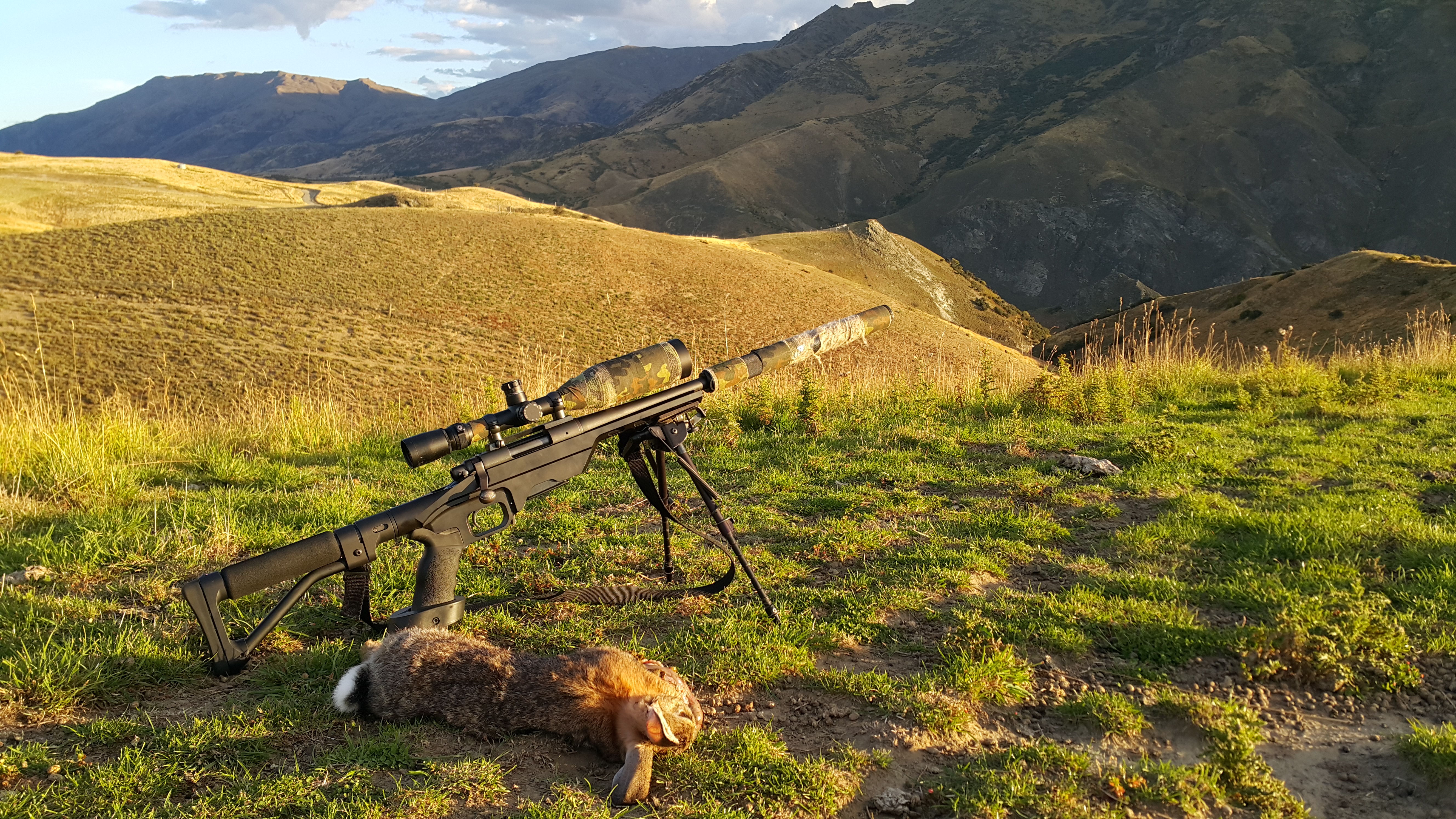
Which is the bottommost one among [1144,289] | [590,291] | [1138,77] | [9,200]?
[1144,289]

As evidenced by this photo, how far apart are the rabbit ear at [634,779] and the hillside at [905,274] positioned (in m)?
65.2

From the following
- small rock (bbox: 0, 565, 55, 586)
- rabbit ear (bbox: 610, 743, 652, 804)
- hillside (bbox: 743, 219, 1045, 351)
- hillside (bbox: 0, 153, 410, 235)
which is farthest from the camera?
hillside (bbox: 743, 219, 1045, 351)

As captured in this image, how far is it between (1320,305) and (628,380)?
5463 cm

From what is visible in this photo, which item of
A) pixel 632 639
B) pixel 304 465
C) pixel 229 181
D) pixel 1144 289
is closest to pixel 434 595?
pixel 632 639

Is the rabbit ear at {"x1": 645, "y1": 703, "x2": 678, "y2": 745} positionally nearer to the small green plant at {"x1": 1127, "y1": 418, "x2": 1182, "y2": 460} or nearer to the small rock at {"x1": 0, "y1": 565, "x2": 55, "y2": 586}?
the small rock at {"x1": 0, "y1": 565, "x2": 55, "y2": 586}

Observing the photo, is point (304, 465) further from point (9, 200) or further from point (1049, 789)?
point (9, 200)

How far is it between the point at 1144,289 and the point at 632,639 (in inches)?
3688

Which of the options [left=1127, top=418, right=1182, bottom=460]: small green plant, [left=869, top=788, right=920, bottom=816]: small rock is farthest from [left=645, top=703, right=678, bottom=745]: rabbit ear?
[left=1127, top=418, right=1182, bottom=460]: small green plant

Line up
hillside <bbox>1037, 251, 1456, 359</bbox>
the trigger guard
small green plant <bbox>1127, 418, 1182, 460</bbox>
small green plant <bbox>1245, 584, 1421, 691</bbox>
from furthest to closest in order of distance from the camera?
1. hillside <bbox>1037, 251, 1456, 359</bbox>
2. small green plant <bbox>1127, 418, 1182, 460</bbox>
3. small green plant <bbox>1245, 584, 1421, 691</bbox>
4. the trigger guard

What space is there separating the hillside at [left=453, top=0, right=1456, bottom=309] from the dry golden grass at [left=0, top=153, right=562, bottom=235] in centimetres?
4485

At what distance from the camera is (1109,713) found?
364 centimetres

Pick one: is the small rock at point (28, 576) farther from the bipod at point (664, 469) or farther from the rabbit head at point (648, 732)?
the rabbit head at point (648, 732)

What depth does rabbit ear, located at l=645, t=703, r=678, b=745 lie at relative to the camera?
306 centimetres

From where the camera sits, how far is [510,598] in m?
4.66
